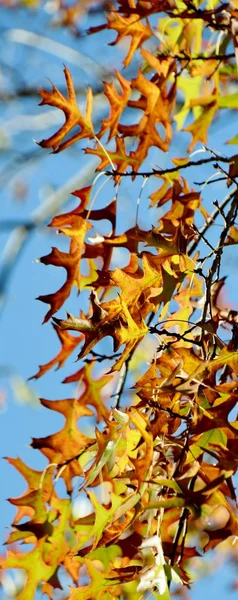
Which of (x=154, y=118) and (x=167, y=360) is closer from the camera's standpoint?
(x=167, y=360)

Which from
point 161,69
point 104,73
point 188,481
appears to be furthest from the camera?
point 104,73

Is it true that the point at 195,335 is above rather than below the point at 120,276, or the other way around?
below

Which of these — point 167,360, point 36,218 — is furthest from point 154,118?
point 36,218

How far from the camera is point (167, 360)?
4.44ft

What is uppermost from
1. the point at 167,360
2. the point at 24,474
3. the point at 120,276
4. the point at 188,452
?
the point at 120,276

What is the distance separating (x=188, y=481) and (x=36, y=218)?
293 centimetres

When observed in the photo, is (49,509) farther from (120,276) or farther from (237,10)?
(237,10)

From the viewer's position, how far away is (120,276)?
4.58 ft

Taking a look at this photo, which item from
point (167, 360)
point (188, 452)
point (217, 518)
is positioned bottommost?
point (217, 518)

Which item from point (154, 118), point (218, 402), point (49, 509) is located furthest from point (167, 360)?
point (154, 118)

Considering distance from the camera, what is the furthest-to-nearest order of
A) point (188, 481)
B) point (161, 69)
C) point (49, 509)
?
point (161, 69)
point (49, 509)
point (188, 481)

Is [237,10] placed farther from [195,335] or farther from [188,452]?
[188,452]

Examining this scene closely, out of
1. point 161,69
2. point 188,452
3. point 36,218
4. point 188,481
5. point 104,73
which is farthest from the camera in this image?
point 104,73

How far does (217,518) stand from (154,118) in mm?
4818
